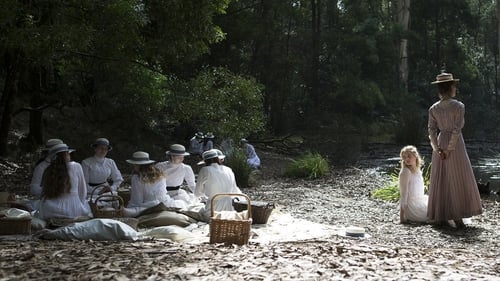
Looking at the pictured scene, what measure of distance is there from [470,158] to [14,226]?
17.4m

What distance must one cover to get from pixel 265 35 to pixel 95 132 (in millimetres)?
10089

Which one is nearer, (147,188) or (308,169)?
(147,188)

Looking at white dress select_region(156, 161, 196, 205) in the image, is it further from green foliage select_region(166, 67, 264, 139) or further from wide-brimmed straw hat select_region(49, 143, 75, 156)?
green foliage select_region(166, 67, 264, 139)

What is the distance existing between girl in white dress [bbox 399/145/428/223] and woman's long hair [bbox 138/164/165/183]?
3107 millimetres

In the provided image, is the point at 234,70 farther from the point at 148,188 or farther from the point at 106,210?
the point at 106,210

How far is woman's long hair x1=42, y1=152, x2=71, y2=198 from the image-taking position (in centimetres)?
Answer: 681

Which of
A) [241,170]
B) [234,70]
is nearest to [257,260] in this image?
[241,170]

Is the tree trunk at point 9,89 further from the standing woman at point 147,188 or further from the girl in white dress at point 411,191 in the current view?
the girl in white dress at point 411,191

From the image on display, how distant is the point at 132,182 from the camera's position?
7602 millimetres

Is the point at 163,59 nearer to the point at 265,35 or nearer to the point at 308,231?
the point at 308,231

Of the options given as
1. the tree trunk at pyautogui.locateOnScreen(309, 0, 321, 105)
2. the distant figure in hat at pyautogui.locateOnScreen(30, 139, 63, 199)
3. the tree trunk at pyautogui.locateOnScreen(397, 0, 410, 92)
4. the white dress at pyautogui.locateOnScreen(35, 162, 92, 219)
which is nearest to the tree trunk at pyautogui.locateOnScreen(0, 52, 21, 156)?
the distant figure in hat at pyautogui.locateOnScreen(30, 139, 63, 199)

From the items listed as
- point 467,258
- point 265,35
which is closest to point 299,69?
point 265,35

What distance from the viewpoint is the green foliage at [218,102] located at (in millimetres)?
11453

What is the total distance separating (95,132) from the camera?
55.0 feet
